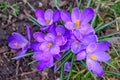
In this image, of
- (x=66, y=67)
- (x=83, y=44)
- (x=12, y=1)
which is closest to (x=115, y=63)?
(x=66, y=67)

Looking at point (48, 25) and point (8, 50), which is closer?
point (48, 25)

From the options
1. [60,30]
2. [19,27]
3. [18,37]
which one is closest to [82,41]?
[60,30]

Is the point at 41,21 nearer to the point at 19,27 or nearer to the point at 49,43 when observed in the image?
the point at 49,43

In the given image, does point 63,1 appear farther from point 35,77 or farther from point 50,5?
point 35,77

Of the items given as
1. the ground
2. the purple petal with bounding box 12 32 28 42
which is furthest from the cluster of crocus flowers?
the ground

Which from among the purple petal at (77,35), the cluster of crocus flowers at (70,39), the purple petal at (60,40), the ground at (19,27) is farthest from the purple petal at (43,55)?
the ground at (19,27)

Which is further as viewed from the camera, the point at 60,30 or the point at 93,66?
the point at 93,66
